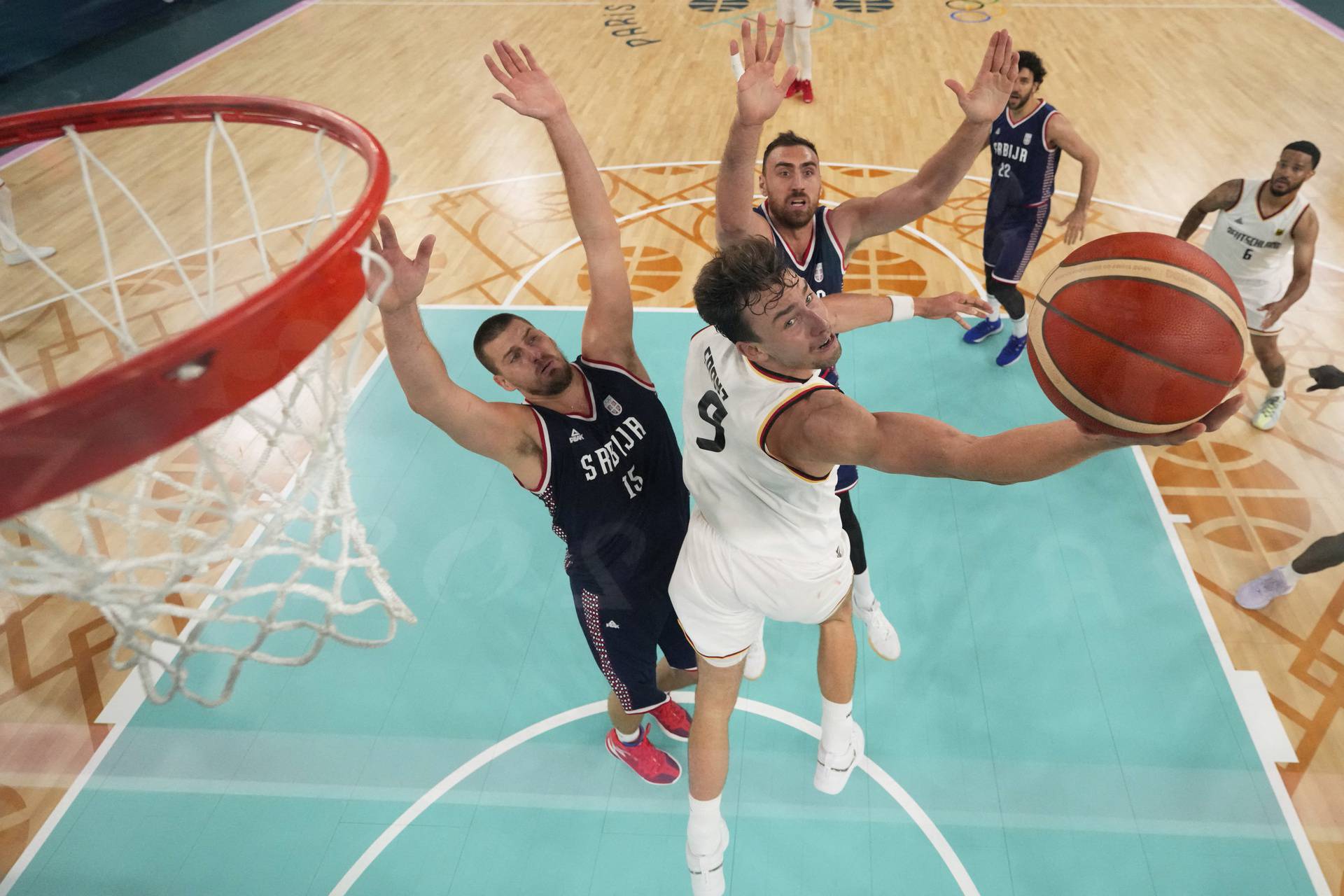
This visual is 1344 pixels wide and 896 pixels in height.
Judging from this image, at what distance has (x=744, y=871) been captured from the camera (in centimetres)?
261

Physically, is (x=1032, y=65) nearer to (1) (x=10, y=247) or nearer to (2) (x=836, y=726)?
(2) (x=836, y=726)

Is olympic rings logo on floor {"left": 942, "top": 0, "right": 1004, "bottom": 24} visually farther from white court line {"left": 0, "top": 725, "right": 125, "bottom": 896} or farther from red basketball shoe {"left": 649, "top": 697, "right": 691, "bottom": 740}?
white court line {"left": 0, "top": 725, "right": 125, "bottom": 896}

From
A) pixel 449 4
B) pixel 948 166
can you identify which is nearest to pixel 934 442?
pixel 948 166

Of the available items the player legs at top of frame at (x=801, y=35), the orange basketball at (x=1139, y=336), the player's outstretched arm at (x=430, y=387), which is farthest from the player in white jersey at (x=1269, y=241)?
the player legs at top of frame at (x=801, y=35)

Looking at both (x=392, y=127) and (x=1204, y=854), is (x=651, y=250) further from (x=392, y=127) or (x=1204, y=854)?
(x=1204, y=854)

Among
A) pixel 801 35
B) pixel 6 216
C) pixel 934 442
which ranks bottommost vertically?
pixel 6 216

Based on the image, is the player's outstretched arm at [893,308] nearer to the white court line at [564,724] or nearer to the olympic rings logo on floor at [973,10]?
the white court line at [564,724]

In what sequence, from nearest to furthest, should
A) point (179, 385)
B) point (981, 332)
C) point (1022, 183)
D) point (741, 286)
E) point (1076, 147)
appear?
point (179, 385), point (741, 286), point (1076, 147), point (1022, 183), point (981, 332)

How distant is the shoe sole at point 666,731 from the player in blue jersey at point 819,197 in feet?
1.15

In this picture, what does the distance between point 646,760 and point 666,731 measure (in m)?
0.17

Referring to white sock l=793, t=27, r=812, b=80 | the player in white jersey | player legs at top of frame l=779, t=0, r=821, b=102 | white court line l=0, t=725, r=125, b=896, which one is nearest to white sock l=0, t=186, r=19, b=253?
white court line l=0, t=725, r=125, b=896

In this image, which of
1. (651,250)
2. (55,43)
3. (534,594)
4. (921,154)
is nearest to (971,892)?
(534,594)

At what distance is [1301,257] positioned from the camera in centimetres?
368

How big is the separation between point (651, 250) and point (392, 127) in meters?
4.06
